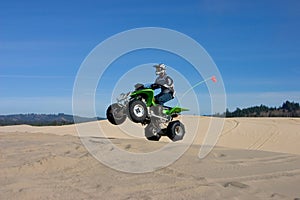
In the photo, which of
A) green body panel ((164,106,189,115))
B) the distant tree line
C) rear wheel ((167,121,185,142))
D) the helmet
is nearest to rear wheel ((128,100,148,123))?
the helmet

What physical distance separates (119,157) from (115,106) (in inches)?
113

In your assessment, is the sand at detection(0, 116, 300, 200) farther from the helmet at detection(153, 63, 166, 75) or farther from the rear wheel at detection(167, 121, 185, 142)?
the helmet at detection(153, 63, 166, 75)

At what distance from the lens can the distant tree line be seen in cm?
3148

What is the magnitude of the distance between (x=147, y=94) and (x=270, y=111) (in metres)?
25.7

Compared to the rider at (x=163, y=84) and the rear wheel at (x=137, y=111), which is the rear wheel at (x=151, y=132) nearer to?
the rider at (x=163, y=84)

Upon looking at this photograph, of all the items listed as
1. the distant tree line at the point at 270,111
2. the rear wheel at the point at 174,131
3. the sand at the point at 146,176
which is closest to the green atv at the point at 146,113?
the rear wheel at the point at 174,131

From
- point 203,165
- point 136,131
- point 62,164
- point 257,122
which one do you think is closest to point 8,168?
point 62,164

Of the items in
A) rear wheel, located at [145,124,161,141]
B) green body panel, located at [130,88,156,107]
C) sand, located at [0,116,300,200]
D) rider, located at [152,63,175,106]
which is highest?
rider, located at [152,63,175,106]

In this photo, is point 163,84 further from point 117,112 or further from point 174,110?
point 117,112

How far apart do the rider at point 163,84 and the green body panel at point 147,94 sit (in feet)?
0.91

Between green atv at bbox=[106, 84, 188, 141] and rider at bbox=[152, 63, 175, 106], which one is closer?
green atv at bbox=[106, 84, 188, 141]

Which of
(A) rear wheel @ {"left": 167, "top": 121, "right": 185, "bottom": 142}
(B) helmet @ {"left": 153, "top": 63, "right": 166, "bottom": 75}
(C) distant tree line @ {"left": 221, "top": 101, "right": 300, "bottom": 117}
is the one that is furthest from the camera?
(C) distant tree line @ {"left": 221, "top": 101, "right": 300, "bottom": 117}

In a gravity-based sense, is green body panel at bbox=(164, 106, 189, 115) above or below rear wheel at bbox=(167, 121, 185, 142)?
above

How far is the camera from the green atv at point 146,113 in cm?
944
